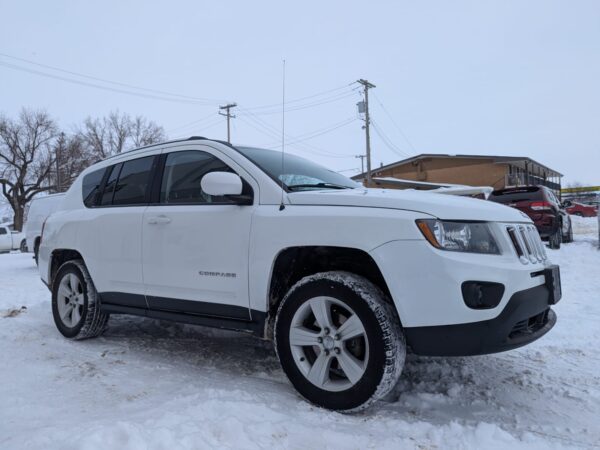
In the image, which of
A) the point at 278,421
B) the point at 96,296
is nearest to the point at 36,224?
the point at 96,296

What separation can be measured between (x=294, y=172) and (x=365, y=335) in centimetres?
147

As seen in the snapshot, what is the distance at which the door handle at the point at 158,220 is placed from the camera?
11.6ft

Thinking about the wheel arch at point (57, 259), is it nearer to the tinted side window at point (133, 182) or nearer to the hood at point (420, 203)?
the tinted side window at point (133, 182)

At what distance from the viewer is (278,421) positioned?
8.19 feet

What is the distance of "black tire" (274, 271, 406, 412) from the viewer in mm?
2502

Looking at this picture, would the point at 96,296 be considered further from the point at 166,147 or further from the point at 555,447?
the point at 555,447

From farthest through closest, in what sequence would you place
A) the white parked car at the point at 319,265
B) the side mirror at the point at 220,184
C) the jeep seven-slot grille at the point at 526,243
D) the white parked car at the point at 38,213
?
1. the white parked car at the point at 38,213
2. the side mirror at the point at 220,184
3. the jeep seven-slot grille at the point at 526,243
4. the white parked car at the point at 319,265

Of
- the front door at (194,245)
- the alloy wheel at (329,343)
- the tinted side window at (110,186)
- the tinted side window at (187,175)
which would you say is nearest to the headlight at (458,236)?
the alloy wheel at (329,343)

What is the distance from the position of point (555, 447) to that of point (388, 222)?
139 cm

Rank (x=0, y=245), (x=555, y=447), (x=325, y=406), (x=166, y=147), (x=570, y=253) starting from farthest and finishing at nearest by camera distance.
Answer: (x=0, y=245), (x=570, y=253), (x=166, y=147), (x=325, y=406), (x=555, y=447)

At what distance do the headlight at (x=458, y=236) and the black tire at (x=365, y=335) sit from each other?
1.56 feet

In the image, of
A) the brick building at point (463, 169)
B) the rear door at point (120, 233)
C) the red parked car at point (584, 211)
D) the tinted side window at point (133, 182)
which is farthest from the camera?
the red parked car at point (584, 211)

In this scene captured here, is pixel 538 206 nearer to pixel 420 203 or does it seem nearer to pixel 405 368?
pixel 405 368

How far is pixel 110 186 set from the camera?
4.33 m
